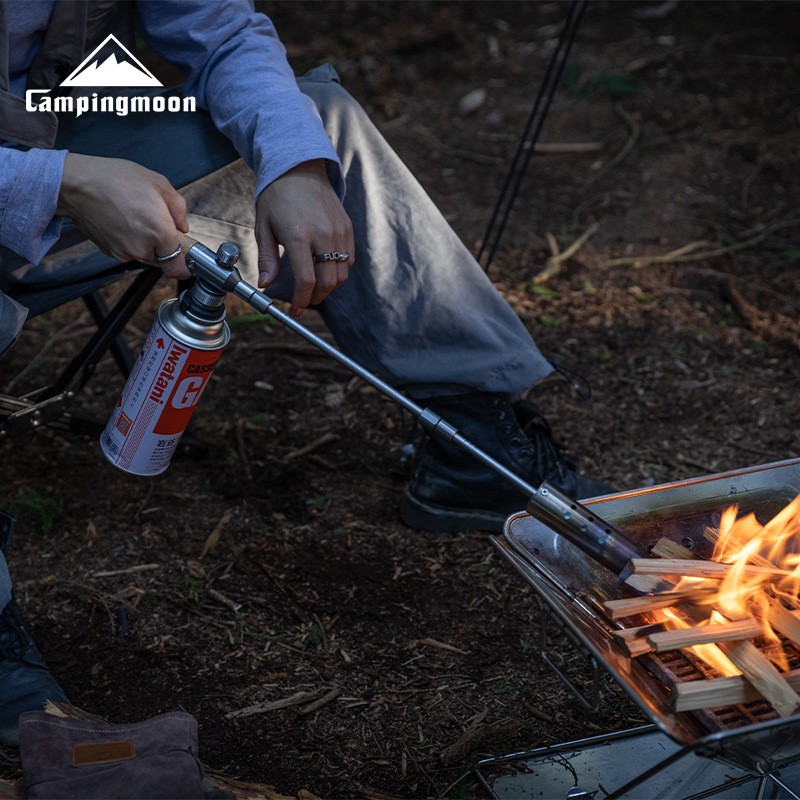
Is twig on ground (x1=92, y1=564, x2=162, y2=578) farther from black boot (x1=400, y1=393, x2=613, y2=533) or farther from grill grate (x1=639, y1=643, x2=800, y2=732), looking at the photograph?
grill grate (x1=639, y1=643, x2=800, y2=732)

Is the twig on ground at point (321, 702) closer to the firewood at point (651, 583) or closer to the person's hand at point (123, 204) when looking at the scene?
the firewood at point (651, 583)

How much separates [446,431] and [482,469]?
0.59 m

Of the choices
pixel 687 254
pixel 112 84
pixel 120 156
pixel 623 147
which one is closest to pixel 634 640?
pixel 120 156

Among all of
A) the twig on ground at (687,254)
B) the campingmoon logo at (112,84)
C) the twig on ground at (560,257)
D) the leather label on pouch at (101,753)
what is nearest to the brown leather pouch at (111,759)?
the leather label on pouch at (101,753)

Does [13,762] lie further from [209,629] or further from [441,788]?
[441,788]

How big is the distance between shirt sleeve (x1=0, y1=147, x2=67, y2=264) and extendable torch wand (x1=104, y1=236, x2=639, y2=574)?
0.85 ft

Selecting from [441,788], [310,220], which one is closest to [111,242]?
[310,220]

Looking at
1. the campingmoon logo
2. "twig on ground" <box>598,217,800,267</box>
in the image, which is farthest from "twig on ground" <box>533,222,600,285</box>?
the campingmoon logo

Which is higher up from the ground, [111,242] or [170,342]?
[111,242]

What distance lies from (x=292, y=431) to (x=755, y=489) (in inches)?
57.9

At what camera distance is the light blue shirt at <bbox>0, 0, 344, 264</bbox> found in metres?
1.74

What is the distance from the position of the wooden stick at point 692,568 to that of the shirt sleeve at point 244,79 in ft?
3.30

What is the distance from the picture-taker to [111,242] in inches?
69.4

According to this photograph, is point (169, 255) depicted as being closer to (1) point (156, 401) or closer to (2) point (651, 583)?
(1) point (156, 401)
